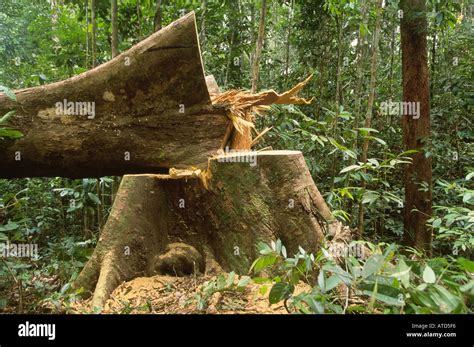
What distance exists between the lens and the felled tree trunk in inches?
118

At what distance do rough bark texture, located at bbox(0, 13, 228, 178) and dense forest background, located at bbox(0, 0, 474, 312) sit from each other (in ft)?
2.02

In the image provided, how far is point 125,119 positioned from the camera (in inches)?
137

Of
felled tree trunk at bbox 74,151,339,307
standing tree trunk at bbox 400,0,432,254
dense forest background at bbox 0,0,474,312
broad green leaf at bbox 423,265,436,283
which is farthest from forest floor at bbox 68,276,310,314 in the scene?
standing tree trunk at bbox 400,0,432,254

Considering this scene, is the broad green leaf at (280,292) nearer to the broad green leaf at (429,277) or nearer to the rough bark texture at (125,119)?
the broad green leaf at (429,277)

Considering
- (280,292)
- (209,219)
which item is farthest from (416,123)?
(280,292)

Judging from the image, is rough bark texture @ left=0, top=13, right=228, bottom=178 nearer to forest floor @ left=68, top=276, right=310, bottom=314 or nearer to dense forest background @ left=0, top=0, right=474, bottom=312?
dense forest background @ left=0, top=0, right=474, bottom=312

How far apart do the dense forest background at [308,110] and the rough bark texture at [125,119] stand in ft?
2.02

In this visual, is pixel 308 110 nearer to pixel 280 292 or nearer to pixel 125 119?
pixel 125 119

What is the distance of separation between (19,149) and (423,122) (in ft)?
16.6

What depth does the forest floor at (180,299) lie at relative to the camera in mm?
2525

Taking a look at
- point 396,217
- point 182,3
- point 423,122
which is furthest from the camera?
point 396,217
